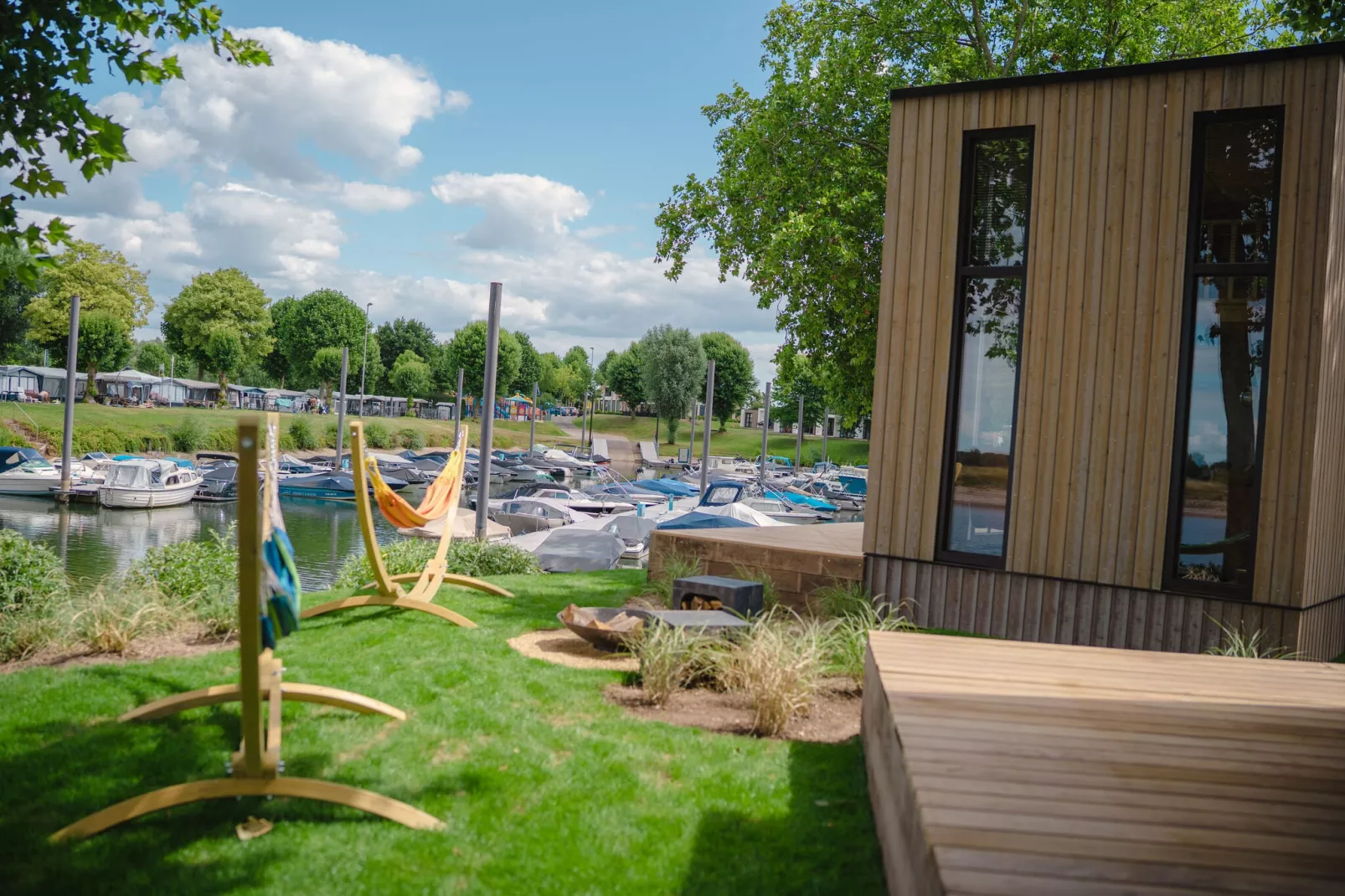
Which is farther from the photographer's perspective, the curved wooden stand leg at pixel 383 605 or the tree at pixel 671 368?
the tree at pixel 671 368

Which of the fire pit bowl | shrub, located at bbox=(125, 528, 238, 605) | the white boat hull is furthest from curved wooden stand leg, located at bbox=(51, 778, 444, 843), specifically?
the white boat hull

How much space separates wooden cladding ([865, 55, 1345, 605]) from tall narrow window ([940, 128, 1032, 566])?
12cm

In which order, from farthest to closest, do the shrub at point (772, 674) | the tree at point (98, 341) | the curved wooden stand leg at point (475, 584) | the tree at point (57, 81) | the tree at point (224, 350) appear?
the tree at point (224, 350)
the tree at point (98, 341)
the curved wooden stand leg at point (475, 584)
the shrub at point (772, 674)
the tree at point (57, 81)

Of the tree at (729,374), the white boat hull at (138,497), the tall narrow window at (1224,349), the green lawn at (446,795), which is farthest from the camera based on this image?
the tree at (729,374)

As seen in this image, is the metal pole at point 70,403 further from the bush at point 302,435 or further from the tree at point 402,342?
the tree at point 402,342

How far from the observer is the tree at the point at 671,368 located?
62.3 metres

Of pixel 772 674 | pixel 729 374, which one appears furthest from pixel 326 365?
pixel 772 674

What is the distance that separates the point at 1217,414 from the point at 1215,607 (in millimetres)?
1494

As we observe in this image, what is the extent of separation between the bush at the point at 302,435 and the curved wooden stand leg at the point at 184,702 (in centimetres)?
4309

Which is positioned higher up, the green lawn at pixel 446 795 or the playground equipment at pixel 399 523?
the playground equipment at pixel 399 523

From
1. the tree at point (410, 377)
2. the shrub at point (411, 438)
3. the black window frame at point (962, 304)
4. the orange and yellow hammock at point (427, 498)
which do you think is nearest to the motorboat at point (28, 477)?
the shrub at point (411, 438)

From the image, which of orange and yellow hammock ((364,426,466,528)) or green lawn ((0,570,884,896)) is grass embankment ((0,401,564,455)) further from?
green lawn ((0,570,884,896))

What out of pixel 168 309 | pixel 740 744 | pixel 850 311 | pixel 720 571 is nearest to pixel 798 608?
pixel 720 571

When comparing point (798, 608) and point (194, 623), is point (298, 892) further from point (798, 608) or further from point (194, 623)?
point (798, 608)
